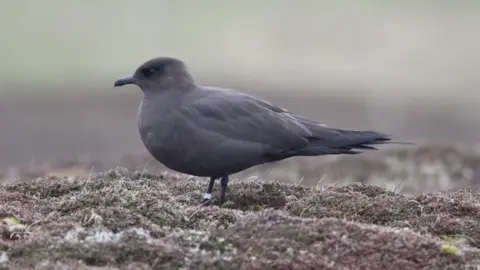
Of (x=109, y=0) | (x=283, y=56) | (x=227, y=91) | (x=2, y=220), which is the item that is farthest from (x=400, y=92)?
(x=2, y=220)

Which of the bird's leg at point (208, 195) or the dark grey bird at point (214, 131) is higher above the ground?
the dark grey bird at point (214, 131)

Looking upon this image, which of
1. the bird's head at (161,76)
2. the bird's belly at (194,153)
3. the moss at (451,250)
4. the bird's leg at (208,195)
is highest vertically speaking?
the bird's head at (161,76)

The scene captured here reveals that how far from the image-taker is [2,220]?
6.64 meters

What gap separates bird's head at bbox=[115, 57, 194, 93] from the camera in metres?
8.50

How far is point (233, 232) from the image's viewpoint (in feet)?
20.3

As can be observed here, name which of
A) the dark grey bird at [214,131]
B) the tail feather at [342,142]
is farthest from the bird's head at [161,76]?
the tail feather at [342,142]

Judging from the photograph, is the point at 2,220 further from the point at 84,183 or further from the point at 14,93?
the point at 14,93

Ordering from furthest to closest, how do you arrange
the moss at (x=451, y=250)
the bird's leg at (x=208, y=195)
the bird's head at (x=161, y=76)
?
the bird's head at (x=161, y=76)
the bird's leg at (x=208, y=195)
the moss at (x=451, y=250)

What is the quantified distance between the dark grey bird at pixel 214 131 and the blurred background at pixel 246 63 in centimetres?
738

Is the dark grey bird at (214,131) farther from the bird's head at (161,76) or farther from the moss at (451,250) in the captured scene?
the moss at (451,250)

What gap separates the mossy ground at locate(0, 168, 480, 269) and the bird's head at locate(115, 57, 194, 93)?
3.59 ft

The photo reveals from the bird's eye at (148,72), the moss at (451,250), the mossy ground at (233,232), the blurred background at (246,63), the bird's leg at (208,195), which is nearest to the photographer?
the mossy ground at (233,232)

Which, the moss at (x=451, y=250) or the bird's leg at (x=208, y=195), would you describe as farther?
the bird's leg at (x=208, y=195)

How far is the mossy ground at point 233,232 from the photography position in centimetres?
577
